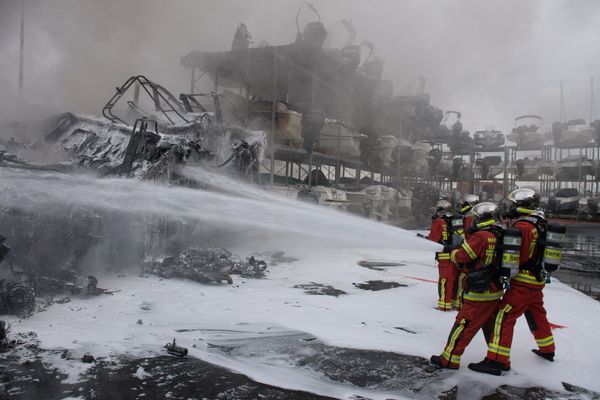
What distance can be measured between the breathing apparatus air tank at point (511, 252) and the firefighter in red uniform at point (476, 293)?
84mm

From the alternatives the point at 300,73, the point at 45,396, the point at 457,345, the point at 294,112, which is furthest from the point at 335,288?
the point at 300,73

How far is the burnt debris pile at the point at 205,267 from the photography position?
543cm

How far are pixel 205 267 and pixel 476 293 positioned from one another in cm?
363

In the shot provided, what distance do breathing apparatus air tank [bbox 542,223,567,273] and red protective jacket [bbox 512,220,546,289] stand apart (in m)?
0.07

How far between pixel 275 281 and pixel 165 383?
10.3ft

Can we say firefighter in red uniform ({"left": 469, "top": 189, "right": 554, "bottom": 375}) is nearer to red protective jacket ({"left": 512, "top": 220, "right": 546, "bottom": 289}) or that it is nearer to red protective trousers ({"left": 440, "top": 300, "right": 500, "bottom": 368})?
red protective jacket ({"left": 512, "top": 220, "right": 546, "bottom": 289})

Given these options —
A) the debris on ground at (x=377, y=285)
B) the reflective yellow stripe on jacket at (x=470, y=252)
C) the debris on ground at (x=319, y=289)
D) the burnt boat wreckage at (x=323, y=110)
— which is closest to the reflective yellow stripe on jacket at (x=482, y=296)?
the reflective yellow stripe on jacket at (x=470, y=252)

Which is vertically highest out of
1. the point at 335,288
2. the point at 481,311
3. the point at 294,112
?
the point at 294,112

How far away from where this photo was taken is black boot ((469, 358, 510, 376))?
3080 millimetres

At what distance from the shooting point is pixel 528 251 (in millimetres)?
3121

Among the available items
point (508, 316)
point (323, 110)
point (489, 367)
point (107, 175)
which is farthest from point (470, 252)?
point (323, 110)

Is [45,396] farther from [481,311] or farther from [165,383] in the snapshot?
[481,311]

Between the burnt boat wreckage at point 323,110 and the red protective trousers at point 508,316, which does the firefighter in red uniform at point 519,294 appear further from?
the burnt boat wreckage at point 323,110

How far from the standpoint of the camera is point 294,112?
36.9 feet
